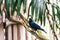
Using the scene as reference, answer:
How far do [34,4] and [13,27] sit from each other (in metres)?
0.95

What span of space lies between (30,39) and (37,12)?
3.45 ft

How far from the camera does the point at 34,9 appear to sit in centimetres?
158

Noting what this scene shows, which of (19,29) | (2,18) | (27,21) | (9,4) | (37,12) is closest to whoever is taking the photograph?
(9,4)

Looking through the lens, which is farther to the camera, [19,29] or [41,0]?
[19,29]

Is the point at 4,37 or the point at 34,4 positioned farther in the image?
the point at 4,37

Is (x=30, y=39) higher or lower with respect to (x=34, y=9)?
lower

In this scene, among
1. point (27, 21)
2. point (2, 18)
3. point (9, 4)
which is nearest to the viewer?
point (9, 4)

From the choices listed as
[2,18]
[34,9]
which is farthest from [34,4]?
[2,18]

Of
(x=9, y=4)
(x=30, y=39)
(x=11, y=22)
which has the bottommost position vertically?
(x=30, y=39)

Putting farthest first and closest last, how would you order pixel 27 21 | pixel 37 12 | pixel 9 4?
pixel 27 21, pixel 37 12, pixel 9 4

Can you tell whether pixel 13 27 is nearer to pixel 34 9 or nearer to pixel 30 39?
pixel 30 39

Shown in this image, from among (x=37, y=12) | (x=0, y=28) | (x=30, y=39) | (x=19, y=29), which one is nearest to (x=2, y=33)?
(x=0, y=28)

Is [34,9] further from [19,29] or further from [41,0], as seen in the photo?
[19,29]

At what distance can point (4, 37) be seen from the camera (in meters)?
2.40
